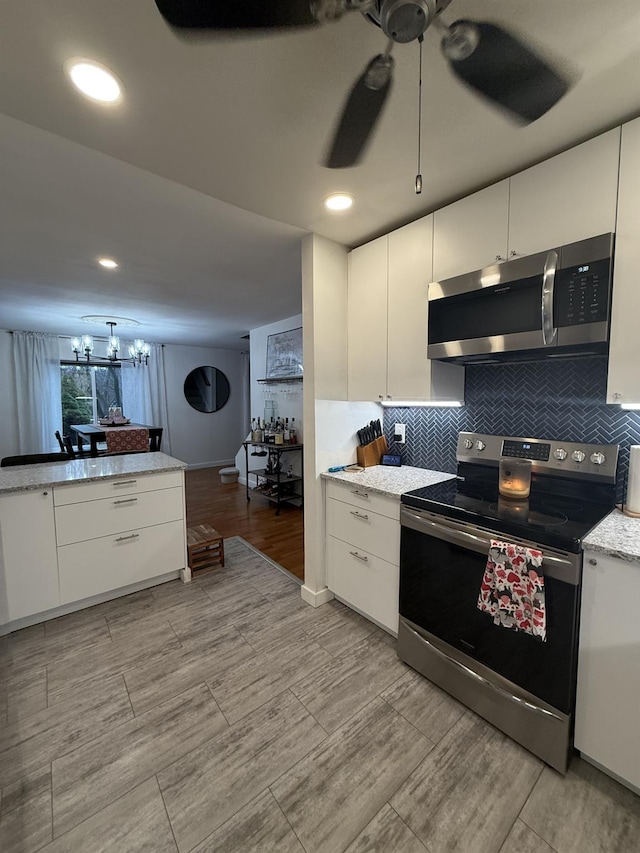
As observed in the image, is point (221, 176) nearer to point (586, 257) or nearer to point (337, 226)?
point (337, 226)

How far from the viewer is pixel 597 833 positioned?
44.8 inches

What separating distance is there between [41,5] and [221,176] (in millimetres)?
818

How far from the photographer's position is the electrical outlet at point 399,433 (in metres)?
2.56

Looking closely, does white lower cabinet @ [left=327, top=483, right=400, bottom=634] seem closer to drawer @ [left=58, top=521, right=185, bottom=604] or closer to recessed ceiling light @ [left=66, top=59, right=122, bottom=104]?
drawer @ [left=58, top=521, right=185, bottom=604]

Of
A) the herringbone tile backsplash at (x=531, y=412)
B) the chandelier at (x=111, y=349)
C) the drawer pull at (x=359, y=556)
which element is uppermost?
the chandelier at (x=111, y=349)

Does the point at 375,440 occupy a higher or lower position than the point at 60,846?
higher

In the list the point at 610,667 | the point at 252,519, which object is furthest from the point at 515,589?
the point at 252,519

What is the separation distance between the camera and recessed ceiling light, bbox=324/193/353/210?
187 cm

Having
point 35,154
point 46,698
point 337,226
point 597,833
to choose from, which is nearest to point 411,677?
point 597,833

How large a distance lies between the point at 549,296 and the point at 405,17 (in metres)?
1.09

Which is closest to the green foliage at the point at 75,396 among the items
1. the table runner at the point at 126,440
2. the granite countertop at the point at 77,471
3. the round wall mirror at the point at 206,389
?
the round wall mirror at the point at 206,389

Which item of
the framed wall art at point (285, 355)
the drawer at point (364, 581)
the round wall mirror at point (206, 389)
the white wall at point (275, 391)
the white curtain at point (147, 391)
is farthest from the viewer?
the round wall mirror at point (206, 389)

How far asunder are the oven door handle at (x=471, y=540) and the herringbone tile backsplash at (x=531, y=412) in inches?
26.3

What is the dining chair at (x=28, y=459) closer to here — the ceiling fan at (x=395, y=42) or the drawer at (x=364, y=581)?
the drawer at (x=364, y=581)
